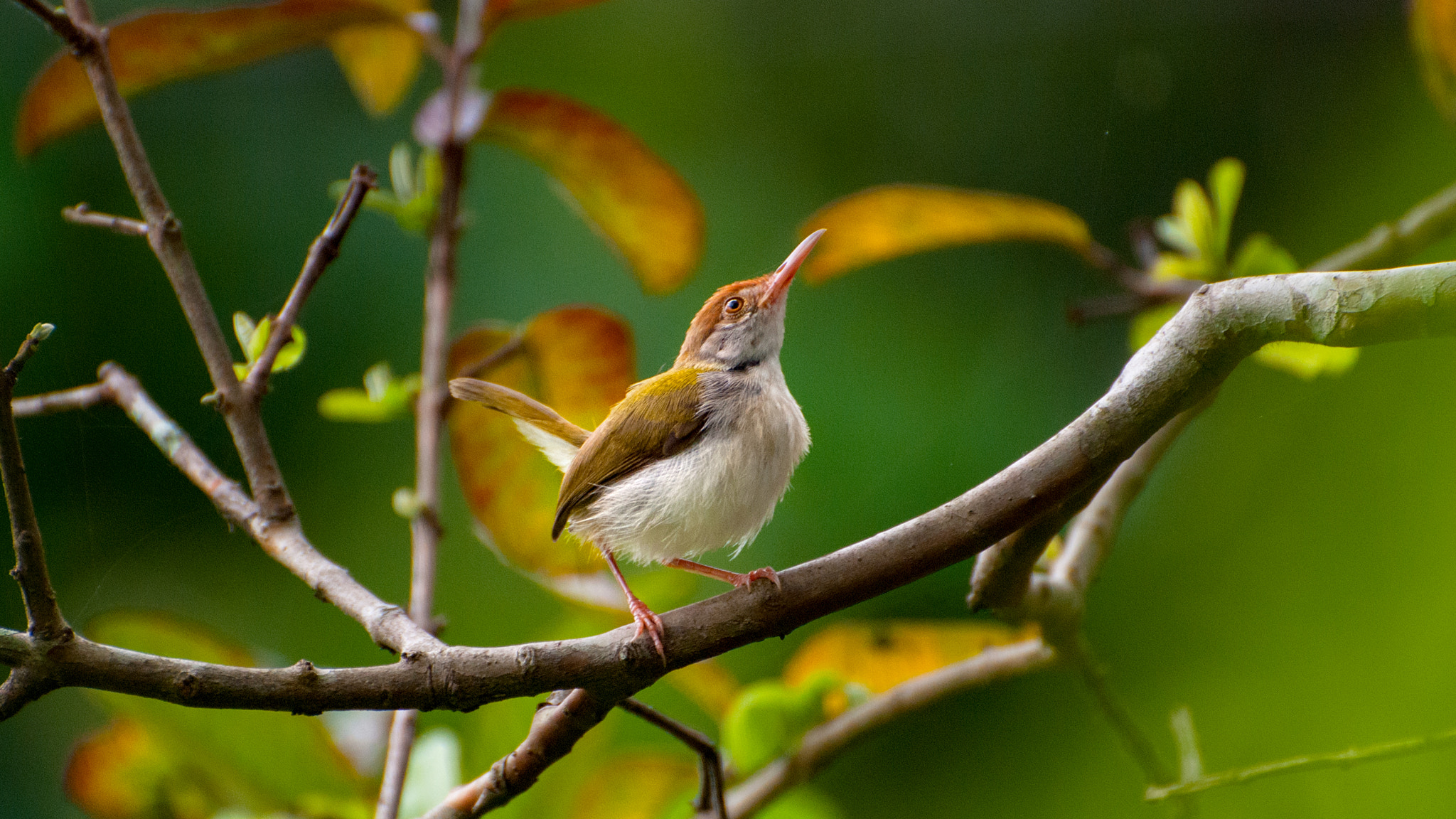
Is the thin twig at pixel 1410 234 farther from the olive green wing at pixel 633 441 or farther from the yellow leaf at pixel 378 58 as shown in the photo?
the yellow leaf at pixel 378 58

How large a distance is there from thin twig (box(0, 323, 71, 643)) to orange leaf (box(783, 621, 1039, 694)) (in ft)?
2.57

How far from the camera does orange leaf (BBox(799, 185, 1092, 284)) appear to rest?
105 cm

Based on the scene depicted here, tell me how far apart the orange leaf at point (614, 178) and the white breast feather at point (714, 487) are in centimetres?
21

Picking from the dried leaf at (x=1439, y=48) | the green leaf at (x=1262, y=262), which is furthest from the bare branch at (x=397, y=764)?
the dried leaf at (x=1439, y=48)

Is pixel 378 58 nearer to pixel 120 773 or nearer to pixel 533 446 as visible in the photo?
pixel 533 446

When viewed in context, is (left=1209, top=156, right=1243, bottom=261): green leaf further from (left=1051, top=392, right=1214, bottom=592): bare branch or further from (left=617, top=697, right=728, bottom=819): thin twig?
(left=617, top=697, right=728, bottom=819): thin twig

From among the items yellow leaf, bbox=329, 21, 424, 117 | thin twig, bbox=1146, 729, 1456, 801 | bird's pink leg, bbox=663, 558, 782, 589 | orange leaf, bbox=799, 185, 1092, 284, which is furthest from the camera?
yellow leaf, bbox=329, 21, 424, 117

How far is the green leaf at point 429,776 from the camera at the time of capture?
0.97 m

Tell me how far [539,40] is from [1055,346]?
1.22 metres

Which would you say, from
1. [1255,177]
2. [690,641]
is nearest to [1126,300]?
[1255,177]

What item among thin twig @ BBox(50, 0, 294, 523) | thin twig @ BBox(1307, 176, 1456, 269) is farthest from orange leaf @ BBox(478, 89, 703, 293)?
thin twig @ BBox(1307, 176, 1456, 269)

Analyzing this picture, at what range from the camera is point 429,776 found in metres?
0.99

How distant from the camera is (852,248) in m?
1.05

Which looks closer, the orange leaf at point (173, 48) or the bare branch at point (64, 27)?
the bare branch at point (64, 27)
